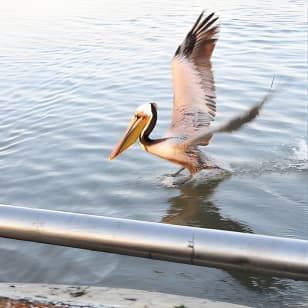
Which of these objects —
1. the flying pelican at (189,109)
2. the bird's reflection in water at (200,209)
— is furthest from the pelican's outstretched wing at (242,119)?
the bird's reflection in water at (200,209)

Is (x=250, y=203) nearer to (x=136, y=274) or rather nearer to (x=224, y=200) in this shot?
(x=224, y=200)

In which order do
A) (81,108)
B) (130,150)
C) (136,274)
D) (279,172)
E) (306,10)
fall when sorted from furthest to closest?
1. (306,10)
2. (81,108)
3. (130,150)
4. (279,172)
5. (136,274)

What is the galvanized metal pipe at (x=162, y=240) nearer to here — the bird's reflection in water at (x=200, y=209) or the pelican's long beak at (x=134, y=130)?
the bird's reflection in water at (x=200, y=209)

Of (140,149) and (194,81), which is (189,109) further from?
(140,149)

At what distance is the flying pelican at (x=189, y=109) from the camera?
481cm

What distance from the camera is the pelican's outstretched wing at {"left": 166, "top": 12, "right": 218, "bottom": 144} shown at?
4801 mm

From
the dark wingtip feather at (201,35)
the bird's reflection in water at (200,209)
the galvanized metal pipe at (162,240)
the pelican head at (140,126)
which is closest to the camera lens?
the galvanized metal pipe at (162,240)

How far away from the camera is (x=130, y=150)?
6012 millimetres

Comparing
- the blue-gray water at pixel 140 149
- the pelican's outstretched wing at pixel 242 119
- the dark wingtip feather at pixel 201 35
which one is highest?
the dark wingtip feather at pixel 201 35

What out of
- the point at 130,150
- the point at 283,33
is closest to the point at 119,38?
the point at 283,33

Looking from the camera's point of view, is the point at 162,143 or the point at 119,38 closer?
the point at 162,143

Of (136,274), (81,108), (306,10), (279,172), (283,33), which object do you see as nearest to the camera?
(136,274)

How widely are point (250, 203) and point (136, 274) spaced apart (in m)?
1.42

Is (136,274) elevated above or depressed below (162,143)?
below
